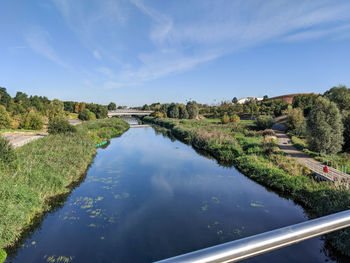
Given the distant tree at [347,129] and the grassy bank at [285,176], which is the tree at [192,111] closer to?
the grassy bank at [285,176]

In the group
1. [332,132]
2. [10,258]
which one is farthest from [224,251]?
[332,132]

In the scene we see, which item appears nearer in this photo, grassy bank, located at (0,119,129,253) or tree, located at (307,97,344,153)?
grassy bank, located at (0,119,129,253)

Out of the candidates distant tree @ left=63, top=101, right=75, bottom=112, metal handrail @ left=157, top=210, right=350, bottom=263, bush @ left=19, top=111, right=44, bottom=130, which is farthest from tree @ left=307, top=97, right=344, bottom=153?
distant tree @ left=63, top=101, right=75, bottom=112

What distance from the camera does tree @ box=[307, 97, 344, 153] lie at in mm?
15953

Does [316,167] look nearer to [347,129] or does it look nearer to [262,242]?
[347,129]

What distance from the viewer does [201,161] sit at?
20203 millimetres

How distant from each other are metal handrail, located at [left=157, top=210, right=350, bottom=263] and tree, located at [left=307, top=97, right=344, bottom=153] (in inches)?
703

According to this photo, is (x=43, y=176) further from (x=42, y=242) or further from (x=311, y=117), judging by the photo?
(x=311, y=117)

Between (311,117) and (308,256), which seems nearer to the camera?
(308,256)

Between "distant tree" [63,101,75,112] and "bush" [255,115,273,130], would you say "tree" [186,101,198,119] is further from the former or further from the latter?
"distant tree" [63,101,75,112]

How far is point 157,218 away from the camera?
9828 millimetres

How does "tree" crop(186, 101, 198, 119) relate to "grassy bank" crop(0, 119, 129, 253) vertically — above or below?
above

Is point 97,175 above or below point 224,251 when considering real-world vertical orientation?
below

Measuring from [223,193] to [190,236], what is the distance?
474 centimetres
